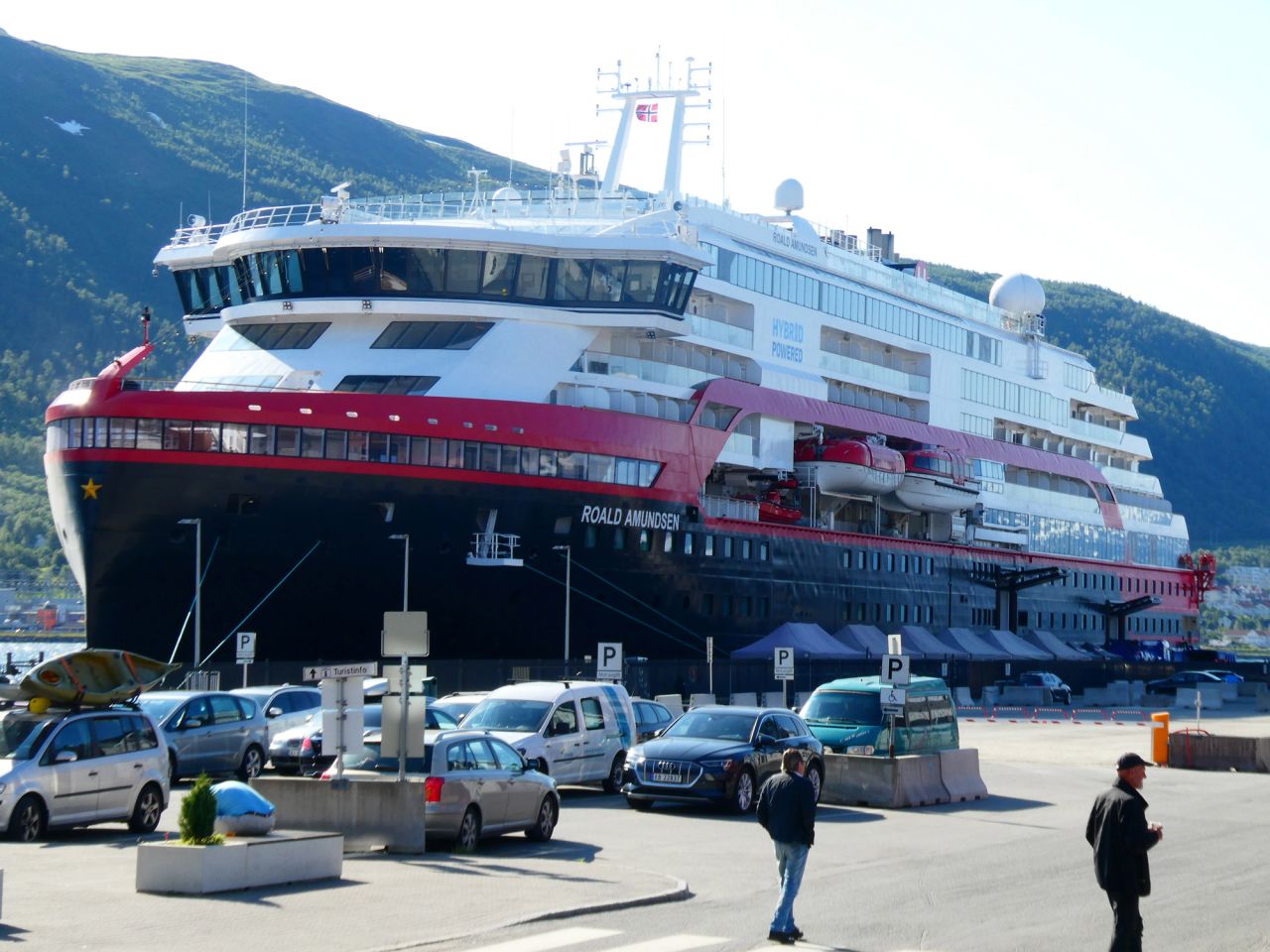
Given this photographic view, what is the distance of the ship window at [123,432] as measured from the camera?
36094 mm

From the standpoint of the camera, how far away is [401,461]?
125 ft

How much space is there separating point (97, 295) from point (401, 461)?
15981cm

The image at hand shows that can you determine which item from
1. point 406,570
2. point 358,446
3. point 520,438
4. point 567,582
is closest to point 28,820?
point 358,446

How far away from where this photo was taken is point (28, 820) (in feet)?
62.0

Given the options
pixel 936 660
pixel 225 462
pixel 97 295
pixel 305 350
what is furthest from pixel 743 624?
pixel 97 295

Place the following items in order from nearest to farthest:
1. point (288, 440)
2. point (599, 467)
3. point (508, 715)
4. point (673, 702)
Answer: point (508, 715) → point (288, 440) → point (673, 702) → point (599, 467)

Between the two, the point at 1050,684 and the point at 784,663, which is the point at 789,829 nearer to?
the point at 784,663

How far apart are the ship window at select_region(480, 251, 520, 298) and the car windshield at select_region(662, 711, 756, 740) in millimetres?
19348

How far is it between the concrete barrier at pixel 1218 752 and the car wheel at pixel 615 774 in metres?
12.8

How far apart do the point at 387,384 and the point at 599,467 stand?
5478mm

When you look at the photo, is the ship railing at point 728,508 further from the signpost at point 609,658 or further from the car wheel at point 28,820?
the car wheel at point 28,820

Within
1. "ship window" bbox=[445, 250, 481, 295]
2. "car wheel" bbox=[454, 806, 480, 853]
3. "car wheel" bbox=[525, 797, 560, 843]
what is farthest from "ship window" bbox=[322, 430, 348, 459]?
"car wheel" bbox=[454, 806, 480, 853]

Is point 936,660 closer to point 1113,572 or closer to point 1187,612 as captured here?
point 1113,572

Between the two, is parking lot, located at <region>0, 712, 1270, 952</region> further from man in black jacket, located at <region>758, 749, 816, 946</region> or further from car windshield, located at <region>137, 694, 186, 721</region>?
car windshield, located at <region>137, 694, 186, 721</region>
